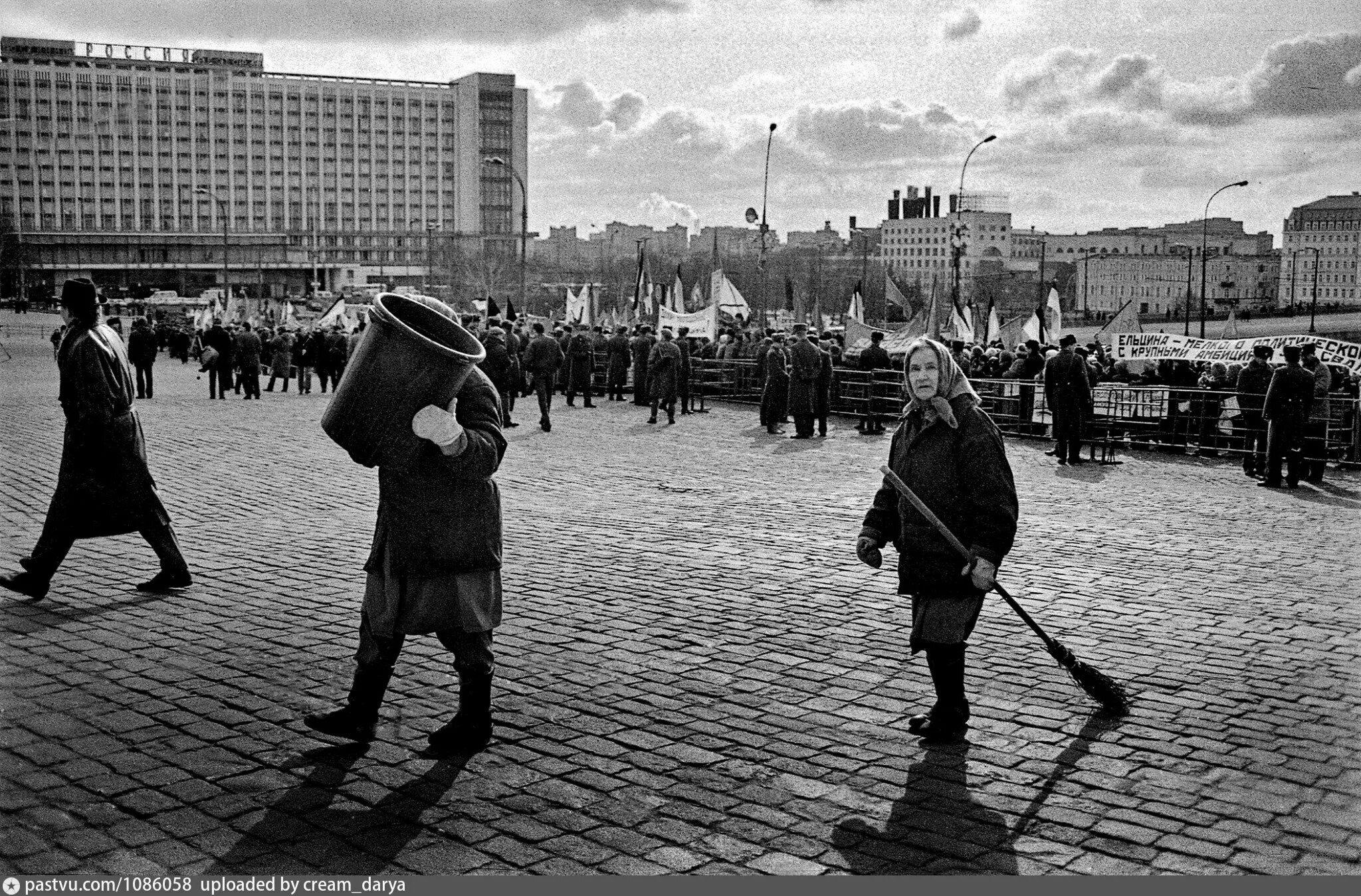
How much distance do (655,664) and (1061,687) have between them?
1.93m

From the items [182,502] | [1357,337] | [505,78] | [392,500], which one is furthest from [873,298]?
[392,500]

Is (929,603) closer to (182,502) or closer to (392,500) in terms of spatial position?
(392,500)

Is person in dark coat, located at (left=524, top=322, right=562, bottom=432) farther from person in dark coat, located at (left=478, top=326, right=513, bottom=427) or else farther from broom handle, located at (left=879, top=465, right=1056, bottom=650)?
broom handle, located at (left=879, top=465, right=1056, bottom=650)

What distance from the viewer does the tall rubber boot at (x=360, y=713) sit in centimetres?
523

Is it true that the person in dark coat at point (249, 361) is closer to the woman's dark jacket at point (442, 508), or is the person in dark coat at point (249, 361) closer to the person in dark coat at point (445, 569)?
the person in dark coat at point (445, 569)

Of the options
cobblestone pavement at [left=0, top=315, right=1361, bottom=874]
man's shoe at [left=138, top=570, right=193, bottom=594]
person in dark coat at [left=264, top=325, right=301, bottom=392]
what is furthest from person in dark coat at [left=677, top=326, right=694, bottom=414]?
man's shoe at [left=138, top=570, right=193, bottom=594]

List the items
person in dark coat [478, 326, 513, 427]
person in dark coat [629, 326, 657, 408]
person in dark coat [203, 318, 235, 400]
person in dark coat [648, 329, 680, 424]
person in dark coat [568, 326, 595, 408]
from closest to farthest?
person in dark coat [478, 326, 513, 427] < person in dark coat [648, 329, 680, 424] < person in dark coat [629, 326, 657, 408] < person in dark coat [568, 326, 595, 408] < person in dark coat [203, 318, 235, 400]

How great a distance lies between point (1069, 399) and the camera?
58.0 ft

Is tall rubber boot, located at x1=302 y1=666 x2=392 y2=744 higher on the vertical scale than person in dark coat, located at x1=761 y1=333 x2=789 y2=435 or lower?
lower

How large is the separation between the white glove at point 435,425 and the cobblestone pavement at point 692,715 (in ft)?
4.10

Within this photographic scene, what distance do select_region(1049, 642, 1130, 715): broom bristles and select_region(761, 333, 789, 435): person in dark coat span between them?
624 inches

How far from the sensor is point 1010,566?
31.5 feet

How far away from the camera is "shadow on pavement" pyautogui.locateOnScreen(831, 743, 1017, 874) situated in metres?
4.16

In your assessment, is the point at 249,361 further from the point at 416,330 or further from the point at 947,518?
the point at 947,518
